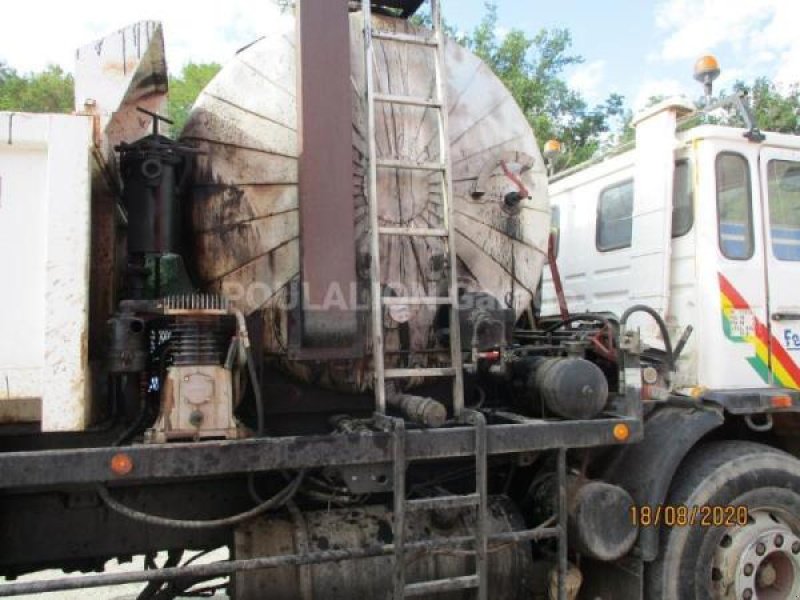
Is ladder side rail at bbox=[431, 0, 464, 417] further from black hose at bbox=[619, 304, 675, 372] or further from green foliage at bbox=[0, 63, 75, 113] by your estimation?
green foliage at bbox=[0, 63, 75, 113]

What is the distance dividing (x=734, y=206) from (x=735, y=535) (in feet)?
5.54

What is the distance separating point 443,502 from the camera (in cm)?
270

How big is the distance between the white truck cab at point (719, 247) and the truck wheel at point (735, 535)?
340mm

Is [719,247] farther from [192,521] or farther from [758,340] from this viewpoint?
[192,521]

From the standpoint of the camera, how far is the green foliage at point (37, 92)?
15.4 metres

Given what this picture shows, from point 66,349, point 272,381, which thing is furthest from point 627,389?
point 66,349

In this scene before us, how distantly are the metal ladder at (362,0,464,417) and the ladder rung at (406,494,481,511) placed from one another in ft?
1.27

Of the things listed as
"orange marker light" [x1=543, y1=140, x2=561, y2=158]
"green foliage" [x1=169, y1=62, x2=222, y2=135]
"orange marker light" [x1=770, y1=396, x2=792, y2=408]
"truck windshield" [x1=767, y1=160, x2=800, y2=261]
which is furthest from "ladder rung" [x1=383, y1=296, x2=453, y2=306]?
"green foliage" [x1=169, y1=62, x2=222, y2=135]

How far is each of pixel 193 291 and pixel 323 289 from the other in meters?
0.78

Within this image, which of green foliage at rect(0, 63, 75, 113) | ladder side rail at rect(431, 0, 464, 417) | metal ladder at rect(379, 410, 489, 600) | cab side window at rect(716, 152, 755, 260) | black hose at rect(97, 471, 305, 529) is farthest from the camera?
green foliage at rect(0, 63, 75, 113)

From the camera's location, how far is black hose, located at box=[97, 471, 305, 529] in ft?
8.13

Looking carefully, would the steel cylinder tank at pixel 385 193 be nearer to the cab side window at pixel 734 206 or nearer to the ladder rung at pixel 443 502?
the ladder rung at pixel 443 502

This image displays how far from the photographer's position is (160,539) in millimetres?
2969

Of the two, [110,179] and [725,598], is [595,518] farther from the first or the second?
[110,179]
